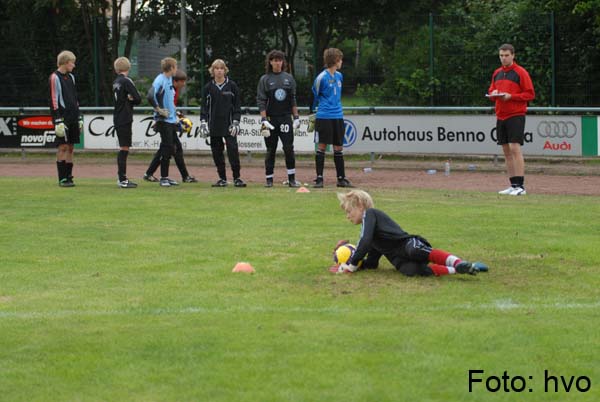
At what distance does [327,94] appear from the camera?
652 inches

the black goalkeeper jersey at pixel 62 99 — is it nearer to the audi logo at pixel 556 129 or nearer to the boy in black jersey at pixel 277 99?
the boy in black jersey at pixel 277 99

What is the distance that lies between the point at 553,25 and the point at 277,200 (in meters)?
10.8

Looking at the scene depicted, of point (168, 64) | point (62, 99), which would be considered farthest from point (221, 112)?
point (62, 99)

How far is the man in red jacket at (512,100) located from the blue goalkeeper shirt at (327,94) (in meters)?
2.49

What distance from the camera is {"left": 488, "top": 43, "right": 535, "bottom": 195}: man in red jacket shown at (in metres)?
15.3

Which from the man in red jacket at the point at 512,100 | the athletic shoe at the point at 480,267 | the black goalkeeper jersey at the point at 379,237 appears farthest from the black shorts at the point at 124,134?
the athletic shoe at the point at 480,267

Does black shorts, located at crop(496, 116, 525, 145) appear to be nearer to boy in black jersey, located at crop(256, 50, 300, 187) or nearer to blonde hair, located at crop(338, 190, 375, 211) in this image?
boy in black jersey, located at crop(256, 50, 300, 187)

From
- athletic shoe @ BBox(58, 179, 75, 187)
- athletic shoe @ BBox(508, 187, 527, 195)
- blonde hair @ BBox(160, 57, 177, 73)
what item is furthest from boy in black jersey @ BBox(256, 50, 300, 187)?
athletic shoe @ BBox(508, 187, 527, 195)

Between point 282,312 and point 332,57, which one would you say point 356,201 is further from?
point 332,57

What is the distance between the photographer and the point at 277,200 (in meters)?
14.7

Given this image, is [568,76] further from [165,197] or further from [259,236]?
[259,236]

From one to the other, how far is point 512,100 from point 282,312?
29.0 feet

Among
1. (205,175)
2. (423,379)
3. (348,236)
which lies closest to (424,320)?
(423,379)

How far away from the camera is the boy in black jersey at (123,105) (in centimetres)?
1641
